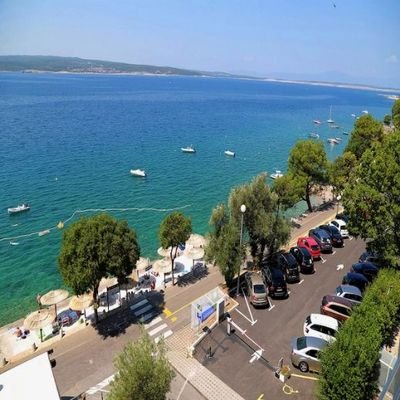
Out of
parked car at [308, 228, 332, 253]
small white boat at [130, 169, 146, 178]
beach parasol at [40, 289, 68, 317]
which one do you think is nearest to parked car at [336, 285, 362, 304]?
parked car at [308, 228, 332, 253]

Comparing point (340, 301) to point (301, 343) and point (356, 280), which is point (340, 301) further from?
point (301, 343)

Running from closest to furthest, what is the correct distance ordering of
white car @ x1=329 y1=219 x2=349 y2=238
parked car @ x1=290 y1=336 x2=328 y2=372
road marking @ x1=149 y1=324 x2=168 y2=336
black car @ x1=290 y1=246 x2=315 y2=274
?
parked car @ x1=290 y1=336 x2=328 y2=372 → road marking @ x1=149 y1=324 x2=168 y2=336 → black car @ x1=290 y1=246 x2=315 y2=274 → white car @ x1=329 y1=219 x2=349 y2=238

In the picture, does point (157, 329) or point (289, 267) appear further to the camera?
point (289, 267)

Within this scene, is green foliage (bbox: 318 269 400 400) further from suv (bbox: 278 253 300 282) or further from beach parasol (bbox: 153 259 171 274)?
beach parasol (bbox: 153 259 171 274)

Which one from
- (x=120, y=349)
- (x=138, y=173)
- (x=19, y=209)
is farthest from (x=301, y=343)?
(x=138, y=173)

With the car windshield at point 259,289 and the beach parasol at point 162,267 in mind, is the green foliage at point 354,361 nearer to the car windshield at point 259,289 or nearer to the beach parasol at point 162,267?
the car windshield at point 259,289

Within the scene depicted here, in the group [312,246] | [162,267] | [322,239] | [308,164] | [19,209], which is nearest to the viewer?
[312,246]
